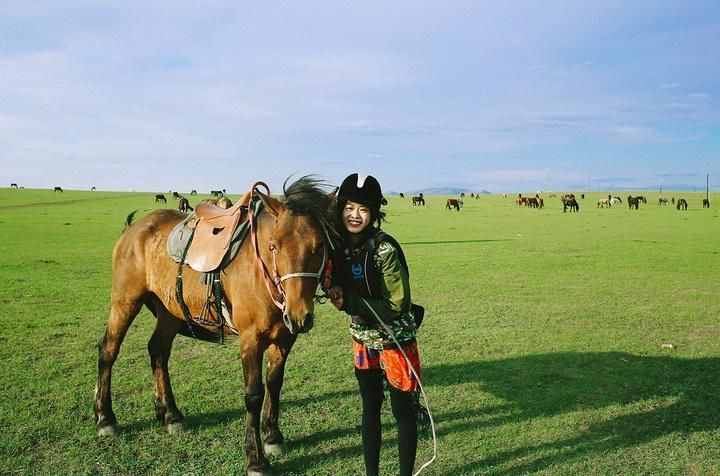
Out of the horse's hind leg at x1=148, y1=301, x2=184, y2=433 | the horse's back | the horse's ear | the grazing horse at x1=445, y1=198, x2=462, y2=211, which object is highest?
the grazing horse at x1=445, y1=198, x2=462, y2=211

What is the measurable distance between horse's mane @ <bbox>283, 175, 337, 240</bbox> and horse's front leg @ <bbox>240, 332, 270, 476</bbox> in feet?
3.51

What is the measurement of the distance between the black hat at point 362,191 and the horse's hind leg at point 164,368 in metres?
2.76

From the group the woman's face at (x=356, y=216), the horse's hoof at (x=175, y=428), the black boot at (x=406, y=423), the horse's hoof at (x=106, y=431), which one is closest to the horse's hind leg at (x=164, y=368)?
the horse's hoof at (x=175, y=428)

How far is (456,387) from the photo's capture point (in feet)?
18.7

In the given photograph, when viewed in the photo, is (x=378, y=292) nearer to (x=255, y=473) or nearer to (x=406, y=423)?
(x=406, y=423)

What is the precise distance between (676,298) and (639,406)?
20.5 feet

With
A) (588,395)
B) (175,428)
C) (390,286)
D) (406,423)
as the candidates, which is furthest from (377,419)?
(588,395)

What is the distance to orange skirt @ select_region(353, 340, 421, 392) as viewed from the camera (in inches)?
128

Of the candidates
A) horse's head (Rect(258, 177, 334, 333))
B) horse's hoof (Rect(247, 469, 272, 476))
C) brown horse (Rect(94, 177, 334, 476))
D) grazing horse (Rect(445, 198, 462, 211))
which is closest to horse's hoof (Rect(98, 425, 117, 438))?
brown horse (Rect(94, 177, 334, 476))

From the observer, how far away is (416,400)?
11.1ft

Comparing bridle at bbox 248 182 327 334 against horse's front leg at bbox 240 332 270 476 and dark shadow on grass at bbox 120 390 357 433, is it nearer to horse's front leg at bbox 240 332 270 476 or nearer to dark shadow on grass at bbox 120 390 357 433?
horse's front leg at bbox 240 332 270 476

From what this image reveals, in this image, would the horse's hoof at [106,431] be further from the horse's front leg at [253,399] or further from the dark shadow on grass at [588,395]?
the dark shadow on grass at [588,395]

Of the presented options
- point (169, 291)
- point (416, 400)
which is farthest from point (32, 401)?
point (416, 400)

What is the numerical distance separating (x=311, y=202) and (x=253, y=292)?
865 mm
